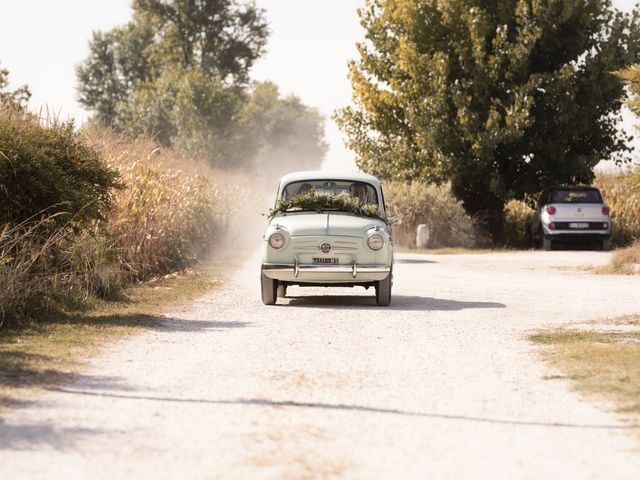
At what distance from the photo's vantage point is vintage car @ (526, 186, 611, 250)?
33656mm

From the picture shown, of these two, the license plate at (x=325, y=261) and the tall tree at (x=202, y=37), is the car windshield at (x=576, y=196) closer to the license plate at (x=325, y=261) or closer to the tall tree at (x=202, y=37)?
the license plate at (x=325, y=261)

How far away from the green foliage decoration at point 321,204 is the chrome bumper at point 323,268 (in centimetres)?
150

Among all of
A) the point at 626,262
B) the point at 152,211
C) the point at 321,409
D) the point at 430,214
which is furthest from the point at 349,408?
the point at 430,214

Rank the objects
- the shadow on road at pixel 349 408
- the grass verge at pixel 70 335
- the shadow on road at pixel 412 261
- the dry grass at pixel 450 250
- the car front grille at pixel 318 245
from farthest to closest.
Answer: the dry grass at pixel 450 250
the shadow on road at pixel 412 261
the car front grille at pixel 318 245
the grass verge at pixel 70 335
the shadow on road at pixel 349 408

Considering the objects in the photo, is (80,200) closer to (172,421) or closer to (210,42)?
(172,421)

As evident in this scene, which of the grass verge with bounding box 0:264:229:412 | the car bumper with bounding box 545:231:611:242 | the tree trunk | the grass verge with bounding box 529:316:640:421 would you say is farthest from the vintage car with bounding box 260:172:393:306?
the tree trunk

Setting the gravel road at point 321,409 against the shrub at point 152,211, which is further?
the shrub at point 152,211

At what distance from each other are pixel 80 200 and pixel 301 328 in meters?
3.28

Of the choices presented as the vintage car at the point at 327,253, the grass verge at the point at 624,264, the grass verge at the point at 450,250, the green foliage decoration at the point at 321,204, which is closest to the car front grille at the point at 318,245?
the vintage car at the point at 327,253

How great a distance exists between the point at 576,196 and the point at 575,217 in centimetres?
79

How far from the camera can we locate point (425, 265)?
87.9 ft

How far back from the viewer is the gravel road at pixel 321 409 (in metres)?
6.22

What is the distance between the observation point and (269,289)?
15820mm

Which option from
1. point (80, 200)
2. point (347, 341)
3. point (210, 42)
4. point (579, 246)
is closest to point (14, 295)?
point (80, 200)
